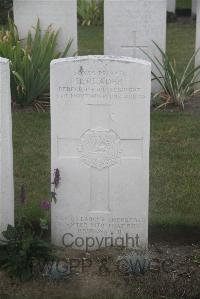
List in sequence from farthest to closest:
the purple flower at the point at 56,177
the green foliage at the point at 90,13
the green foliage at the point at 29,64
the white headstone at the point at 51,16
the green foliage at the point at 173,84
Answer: the green foliage at the point at 90,13, the white headstone at the point at 51,16, the green foliage at the point at 173,84, the green foliage at the point at 29,64, the purple flower at the point at 56,177

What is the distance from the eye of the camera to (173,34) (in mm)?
15594

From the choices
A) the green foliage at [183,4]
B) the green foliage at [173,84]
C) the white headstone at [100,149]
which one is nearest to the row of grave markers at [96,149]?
the white headstone at [100,149]

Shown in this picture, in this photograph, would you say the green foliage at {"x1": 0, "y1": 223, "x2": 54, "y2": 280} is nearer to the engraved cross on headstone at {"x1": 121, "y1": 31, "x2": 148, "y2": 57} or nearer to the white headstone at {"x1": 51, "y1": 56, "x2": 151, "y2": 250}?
the white headstone at {"x1": 51, "y1": 56, "x2": 151, "y2": 250}

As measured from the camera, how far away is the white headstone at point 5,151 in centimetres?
453

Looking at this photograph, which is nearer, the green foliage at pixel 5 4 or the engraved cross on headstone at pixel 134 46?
the engraved cross on headstone at pixel 134 46

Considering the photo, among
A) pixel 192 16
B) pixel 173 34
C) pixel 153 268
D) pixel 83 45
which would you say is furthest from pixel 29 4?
pixel 192 16

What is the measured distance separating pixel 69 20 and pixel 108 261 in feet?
17.3

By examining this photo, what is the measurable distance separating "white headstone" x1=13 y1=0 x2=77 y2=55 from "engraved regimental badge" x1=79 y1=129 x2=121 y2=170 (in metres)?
4.89

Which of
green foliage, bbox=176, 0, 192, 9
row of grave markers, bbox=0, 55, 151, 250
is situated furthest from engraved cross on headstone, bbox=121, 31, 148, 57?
green foliage, bbox=176, 0, 192, 9

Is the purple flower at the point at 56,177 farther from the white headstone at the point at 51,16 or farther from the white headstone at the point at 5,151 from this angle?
the white headstone at the point at 51,16

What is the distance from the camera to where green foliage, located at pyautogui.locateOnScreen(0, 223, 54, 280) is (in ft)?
14.9

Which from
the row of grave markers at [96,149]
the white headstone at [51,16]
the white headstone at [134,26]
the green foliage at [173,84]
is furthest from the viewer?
the white headstone at [51,16]

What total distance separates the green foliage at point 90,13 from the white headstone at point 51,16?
24.9ft

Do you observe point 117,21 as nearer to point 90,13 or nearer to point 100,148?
point 100,148
